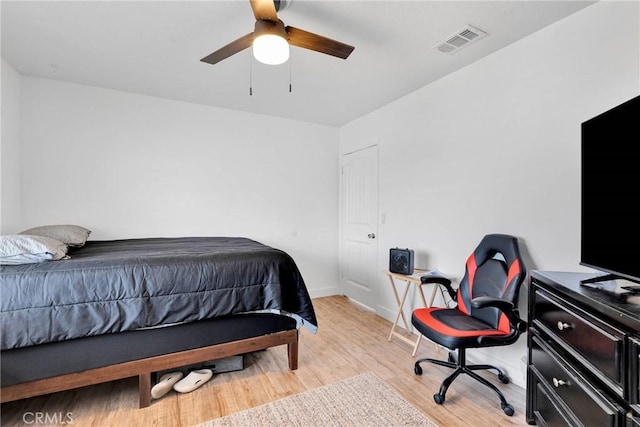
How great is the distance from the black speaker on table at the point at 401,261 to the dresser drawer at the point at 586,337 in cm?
123

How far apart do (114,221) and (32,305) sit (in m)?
1.80

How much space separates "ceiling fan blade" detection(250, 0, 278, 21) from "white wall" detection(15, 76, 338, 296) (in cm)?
233

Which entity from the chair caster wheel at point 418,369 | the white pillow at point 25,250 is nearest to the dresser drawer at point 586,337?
the chair caster wheel at point 418,369

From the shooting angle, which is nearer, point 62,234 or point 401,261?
point 62,234

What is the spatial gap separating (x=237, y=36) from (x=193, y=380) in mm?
2512

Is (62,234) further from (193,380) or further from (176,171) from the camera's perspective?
(193,380)

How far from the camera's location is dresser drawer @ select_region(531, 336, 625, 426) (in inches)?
42.6

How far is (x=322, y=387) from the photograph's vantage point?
2094 millimetres

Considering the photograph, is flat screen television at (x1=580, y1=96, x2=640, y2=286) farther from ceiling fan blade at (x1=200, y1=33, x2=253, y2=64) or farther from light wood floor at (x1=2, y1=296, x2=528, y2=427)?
ceiling fan blade at (x1=200, y1=33, x2=253, y2=64)

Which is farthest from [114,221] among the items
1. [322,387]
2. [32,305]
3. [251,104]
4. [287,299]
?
[322,387]

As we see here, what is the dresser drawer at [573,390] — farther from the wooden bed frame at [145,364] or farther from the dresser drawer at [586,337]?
the wooden bed frame at [145,364]

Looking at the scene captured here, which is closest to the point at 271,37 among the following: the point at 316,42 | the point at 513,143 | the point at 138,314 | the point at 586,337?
the point at 316,42

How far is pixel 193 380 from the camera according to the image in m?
2.07

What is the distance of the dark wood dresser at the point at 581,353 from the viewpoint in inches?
40.4
